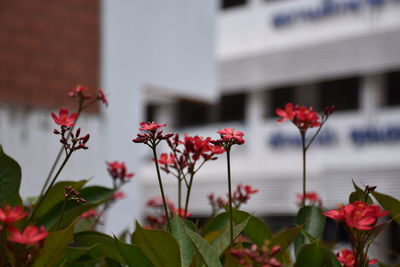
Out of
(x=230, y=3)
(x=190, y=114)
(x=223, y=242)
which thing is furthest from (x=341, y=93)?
(x=223, y=242)

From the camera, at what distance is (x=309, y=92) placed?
15727 millimetres

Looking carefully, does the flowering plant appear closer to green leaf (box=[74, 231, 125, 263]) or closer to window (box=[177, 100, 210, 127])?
green leaf (box=[74, 231, 125, 263])

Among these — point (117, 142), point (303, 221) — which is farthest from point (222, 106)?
point (303, 221)

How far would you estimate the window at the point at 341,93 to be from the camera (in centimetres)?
1512

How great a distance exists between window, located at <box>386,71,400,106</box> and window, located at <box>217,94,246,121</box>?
11.6 ft

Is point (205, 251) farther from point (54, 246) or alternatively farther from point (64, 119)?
point (64, 119)

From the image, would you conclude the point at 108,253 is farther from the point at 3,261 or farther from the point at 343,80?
the point at 343,80

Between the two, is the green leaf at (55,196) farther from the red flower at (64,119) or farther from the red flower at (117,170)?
the red flower at (117,170)

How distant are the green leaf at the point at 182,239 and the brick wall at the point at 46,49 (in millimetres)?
3632

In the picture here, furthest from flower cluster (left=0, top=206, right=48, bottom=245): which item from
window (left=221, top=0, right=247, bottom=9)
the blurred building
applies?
window (left=221, top=0, right=247, bottom=9)

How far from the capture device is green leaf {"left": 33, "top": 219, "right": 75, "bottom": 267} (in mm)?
981

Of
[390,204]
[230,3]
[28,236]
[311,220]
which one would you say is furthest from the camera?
[230,3]

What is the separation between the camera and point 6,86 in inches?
183

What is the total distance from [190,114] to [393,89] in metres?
5.57
